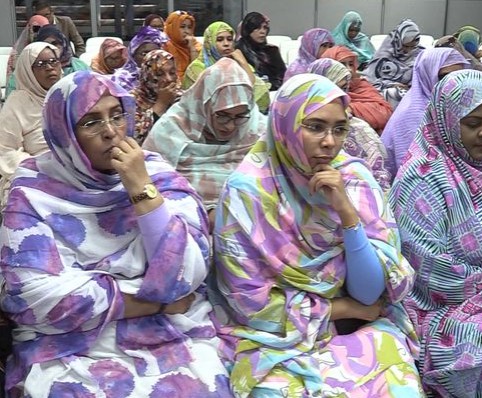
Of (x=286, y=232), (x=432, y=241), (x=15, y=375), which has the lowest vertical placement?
(x=15, y=375)

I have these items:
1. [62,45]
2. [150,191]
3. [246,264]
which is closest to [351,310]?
[246,264]

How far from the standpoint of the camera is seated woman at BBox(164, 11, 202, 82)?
6.14m

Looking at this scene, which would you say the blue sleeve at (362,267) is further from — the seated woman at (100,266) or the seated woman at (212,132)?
the seated woman at (212,132)

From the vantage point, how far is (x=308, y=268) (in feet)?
5.52

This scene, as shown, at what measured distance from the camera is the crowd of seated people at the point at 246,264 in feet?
5.06

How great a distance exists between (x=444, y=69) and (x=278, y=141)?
197cm

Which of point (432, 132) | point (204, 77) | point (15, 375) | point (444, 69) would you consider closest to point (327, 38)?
point (444, 69)

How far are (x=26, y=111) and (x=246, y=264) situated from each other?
2350 millimetres

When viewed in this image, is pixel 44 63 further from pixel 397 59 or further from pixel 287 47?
pixel 287 47

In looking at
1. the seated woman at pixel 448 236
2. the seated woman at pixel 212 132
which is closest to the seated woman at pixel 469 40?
the seated woman at pixel 212 132

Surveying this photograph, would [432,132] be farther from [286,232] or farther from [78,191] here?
[78,191]

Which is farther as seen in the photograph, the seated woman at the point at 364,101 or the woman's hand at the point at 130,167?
the seated woman at the point at 364,101

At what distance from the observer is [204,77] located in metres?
2.63

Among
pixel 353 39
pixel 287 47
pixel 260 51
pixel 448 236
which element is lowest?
pixel 287 47
